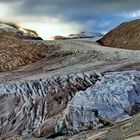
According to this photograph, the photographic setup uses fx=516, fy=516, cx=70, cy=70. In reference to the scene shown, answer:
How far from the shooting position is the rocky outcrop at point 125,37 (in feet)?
77.7

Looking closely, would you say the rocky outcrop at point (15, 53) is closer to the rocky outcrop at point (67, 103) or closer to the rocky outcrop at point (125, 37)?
the rocky outcrop at point (67, 103)

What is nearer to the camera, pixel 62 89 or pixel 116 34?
pixel 62 89

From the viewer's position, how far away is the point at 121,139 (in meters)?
8.44

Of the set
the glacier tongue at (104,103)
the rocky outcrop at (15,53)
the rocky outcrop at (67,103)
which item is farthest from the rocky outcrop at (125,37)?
the glacier tongue at (104,103)

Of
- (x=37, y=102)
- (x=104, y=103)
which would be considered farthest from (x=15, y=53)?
(x=104, y=103)

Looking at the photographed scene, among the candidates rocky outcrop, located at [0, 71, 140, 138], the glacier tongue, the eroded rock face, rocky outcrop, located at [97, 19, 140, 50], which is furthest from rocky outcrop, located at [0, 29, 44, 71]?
the glacier tongue

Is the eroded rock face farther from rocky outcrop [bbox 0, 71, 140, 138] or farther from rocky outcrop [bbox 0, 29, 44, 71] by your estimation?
rocky outcrop [bbox 0, 29, 44, 71]

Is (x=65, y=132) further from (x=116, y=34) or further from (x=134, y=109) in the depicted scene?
(x=116, y=34)

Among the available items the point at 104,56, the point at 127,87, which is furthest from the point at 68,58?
the point at 127,87

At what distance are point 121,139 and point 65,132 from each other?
306cm

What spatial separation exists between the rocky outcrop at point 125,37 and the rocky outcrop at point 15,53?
18.0 feet

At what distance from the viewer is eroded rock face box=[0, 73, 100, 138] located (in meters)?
12.2

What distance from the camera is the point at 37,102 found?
43.4 feet

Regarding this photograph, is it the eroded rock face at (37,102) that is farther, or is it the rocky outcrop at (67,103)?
the eroded rock face at (37,102)
